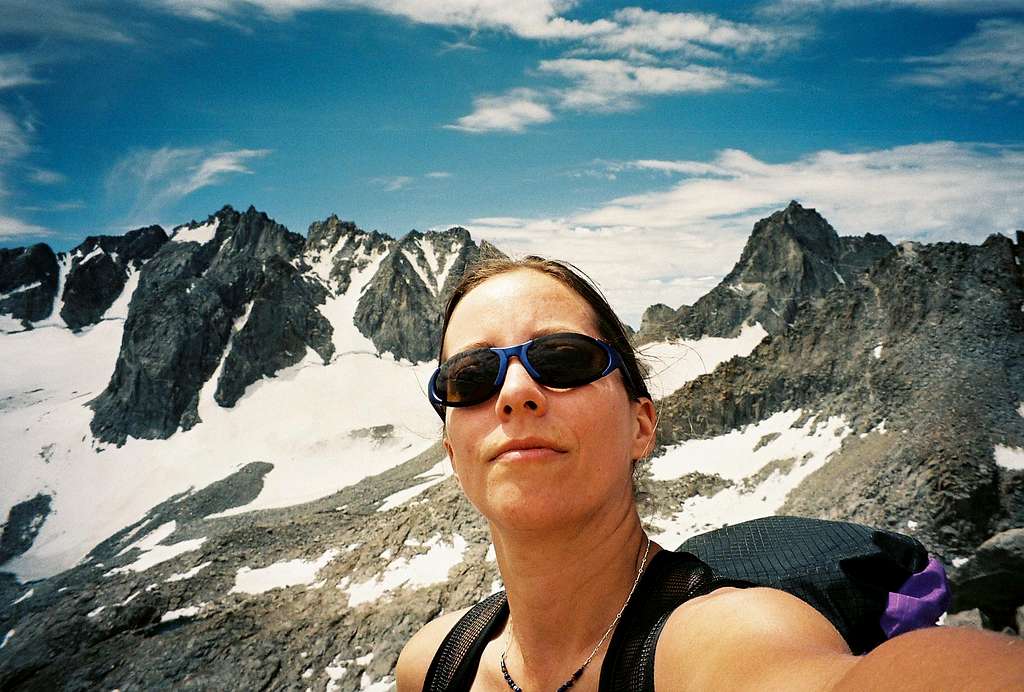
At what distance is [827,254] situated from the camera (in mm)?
96375

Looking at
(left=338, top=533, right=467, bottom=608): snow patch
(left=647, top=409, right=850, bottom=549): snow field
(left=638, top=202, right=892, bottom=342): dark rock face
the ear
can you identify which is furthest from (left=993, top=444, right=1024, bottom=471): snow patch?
(left=638, top=202, right=892, bottom=342): dark rock face

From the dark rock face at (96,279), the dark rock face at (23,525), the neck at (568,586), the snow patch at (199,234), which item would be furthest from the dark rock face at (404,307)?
the neck at (568,586)

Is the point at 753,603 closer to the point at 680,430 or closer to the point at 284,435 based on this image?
the point at 680,430

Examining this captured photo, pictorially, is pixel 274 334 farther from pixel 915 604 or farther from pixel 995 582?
pixel 915 604

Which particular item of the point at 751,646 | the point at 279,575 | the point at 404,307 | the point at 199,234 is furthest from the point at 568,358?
the point at 199,234

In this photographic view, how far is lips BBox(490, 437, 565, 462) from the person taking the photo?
269cm

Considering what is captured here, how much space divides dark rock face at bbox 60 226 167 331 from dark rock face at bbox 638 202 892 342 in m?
168

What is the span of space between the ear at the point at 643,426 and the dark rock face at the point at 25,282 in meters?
218

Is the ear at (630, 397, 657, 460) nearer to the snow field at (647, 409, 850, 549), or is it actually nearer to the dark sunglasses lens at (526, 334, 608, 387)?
the dark sunglasses lens at (526, 334, 608, 387)

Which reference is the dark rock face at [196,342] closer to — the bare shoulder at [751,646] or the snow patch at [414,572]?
the snow patch at [414,572]

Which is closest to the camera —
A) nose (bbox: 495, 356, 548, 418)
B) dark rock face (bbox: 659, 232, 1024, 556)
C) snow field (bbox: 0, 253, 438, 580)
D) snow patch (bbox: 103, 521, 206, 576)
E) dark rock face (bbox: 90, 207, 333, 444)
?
nose (bbox: 495, 356, 548, 418)

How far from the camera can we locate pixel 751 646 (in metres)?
1.93

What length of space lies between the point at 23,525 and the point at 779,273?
119519mm

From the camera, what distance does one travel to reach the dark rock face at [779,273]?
88.2 metres
